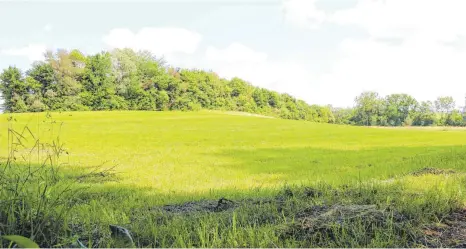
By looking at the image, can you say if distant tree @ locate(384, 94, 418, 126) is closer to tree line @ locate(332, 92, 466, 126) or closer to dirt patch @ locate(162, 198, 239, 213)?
tree line @ locate(332, 92, 466, 126)

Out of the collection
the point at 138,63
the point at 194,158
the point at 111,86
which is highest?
the point at 138,63

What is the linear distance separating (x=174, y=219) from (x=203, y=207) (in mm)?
854

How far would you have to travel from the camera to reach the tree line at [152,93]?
48.0m

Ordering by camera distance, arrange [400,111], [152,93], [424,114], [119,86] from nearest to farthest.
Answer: [119,86], [152,93], [424,114], [400,111]

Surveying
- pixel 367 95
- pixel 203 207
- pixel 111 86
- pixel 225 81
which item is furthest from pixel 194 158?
pixel 367 95

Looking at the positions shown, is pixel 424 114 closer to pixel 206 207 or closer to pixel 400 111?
pixel 400 111

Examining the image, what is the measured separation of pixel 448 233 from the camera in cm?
341

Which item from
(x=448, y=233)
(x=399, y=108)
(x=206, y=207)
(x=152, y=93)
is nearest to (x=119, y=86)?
(x=152, y=93)

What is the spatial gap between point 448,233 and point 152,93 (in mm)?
57922

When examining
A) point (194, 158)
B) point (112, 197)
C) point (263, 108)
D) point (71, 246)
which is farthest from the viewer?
point (263, 108)

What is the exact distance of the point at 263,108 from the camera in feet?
258

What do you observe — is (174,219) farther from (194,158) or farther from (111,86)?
(111,86)

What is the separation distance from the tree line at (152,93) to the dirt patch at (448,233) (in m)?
37.7

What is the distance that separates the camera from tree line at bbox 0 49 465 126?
48.0 metres
